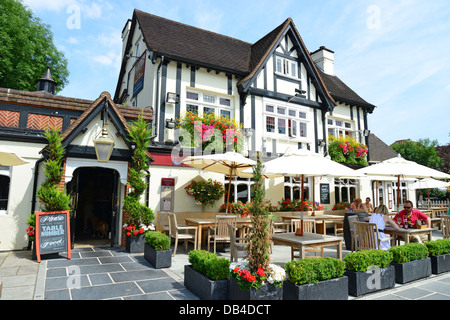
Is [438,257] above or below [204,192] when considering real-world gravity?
below

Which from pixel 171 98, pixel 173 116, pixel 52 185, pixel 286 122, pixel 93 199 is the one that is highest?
pixel 171 98

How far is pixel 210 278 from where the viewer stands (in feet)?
14.7

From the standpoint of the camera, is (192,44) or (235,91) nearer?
(235,91)

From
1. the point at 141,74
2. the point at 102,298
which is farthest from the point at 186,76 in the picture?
the point at 102,298

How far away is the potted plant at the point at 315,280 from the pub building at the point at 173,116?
4810mm

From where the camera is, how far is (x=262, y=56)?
13.2 meters

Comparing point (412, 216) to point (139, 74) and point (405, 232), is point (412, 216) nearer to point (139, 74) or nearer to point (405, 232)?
point (405, 232)

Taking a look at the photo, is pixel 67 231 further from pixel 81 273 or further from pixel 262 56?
pixel 262 56

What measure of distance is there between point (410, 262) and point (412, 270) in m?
0.17

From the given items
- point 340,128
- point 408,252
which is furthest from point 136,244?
point 340,128

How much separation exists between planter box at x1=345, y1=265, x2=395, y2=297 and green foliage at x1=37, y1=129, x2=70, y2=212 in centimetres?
723

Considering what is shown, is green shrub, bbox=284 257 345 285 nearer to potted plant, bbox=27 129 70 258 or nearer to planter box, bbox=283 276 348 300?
planter box, bbox=283 276 348 300
